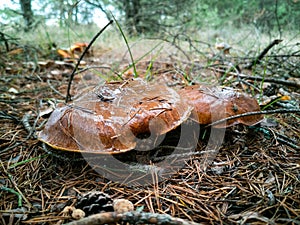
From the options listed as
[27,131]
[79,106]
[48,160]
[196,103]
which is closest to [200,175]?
[196,103]

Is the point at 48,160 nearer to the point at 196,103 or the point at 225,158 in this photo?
the point at 196,103

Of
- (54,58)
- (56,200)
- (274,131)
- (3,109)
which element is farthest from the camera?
(54,58)

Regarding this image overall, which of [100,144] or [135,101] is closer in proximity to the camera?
[100,144]

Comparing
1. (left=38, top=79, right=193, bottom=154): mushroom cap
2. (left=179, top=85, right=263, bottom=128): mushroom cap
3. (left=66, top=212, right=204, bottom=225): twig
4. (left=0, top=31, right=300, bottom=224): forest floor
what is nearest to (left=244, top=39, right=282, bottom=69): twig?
(left=0, top=31, right=300, bottom=224): forest floor

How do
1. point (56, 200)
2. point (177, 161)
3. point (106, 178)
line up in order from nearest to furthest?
point (56, 200) < point (106, 178) < point (177, 161)

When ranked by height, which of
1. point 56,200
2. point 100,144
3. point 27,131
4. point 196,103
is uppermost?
point 196,103

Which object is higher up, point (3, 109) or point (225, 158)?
point (3, 109)

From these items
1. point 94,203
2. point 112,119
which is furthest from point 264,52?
point 94,203
